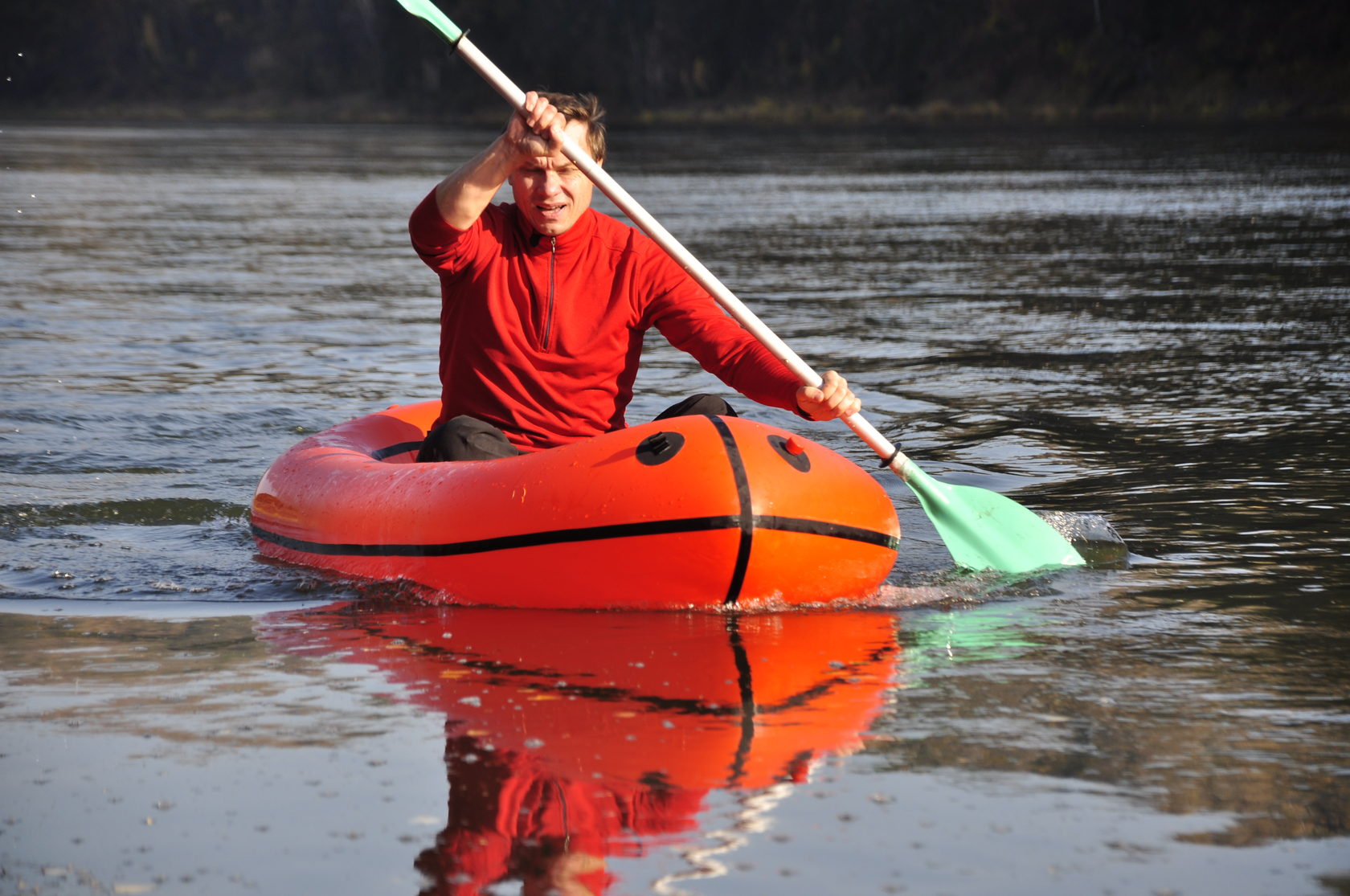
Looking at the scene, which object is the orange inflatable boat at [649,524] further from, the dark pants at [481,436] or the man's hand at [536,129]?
the man's hand at [536,129]

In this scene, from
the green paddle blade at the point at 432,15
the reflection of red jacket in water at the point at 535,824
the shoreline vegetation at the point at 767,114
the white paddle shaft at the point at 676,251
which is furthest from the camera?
the shoreline vegetation at the point at 767,114

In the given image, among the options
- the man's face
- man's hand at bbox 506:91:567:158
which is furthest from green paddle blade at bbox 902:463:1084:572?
man's hand at bbox 506:91:567:158

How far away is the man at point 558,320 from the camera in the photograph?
460cm

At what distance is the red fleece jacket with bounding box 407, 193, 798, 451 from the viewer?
15.3ft

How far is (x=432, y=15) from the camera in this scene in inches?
191

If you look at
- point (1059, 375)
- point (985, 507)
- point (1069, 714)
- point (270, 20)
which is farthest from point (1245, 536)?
point (270, 20)

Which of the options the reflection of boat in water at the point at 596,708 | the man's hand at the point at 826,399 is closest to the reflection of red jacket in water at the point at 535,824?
the reflection of boat in water at the point at 596,708

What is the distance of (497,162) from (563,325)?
0.55 metres

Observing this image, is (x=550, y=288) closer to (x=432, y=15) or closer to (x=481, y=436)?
(x=481, y=436)

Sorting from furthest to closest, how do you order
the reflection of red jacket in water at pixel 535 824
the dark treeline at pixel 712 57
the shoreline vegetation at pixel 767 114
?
the dark treeline at pixel 712 57 → the shoreline vegetation at pixel 767 114 → the reflection of red jacket in water at pixel 535 824

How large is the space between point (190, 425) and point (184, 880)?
16.5 ft

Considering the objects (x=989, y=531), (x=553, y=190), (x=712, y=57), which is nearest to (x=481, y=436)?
(x=553, y=190)

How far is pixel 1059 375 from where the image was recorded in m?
8.38

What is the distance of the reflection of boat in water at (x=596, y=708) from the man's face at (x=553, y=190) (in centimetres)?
109
